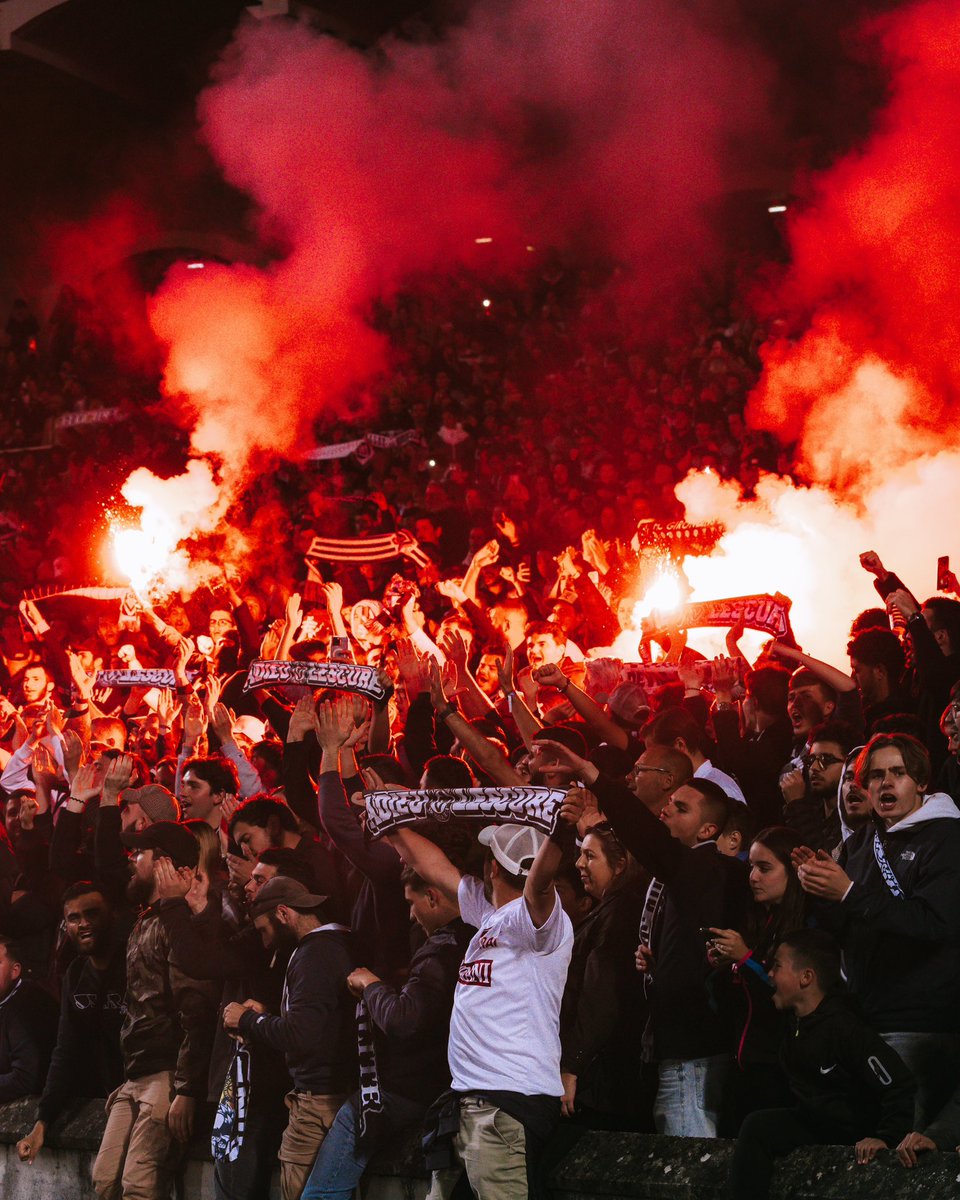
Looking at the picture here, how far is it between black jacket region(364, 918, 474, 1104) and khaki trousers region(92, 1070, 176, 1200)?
1232mm

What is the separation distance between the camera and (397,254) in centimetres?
1418

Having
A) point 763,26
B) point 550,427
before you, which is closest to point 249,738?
point 550,427

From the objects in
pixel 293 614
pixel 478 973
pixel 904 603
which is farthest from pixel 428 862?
pixel 293 614

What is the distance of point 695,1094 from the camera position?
531cm

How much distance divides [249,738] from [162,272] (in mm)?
9130

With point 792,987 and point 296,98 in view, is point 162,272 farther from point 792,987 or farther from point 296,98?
point 792,987

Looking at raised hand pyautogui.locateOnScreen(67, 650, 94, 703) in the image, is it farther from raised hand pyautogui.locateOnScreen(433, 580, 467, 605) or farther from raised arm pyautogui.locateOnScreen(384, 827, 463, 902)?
raised arm pyautogui.locateOnScreen(384, 827, 463, 902)

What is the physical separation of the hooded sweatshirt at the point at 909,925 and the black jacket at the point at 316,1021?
1.82m

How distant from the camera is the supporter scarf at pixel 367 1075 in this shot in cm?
563

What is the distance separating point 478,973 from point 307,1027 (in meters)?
0.95

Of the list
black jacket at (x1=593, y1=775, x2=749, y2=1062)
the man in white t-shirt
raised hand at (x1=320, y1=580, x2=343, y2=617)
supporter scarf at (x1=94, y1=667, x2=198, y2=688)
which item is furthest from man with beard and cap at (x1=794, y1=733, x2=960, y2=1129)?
raised hand at (x1=320, y1=580, x2=343, y2=617)

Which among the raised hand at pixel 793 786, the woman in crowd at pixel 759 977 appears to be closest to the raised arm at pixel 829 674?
the raised hand at pixel 793 786

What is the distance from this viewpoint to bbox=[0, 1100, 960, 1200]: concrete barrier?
182 inches

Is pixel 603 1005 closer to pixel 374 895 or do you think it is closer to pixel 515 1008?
pixel 515 1008
